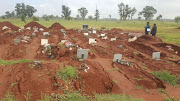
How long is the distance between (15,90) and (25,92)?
0.35 metres

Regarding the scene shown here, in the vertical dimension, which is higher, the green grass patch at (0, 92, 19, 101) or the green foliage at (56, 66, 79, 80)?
the green foliage at (56, 66, 79, 80)

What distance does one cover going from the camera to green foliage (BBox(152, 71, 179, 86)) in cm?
506

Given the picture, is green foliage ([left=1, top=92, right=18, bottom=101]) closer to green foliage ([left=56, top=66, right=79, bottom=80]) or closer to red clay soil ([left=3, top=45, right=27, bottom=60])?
green foliage ([left=56, top=66, right=79, bottom=80])

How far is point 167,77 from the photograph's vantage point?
17.3 ft

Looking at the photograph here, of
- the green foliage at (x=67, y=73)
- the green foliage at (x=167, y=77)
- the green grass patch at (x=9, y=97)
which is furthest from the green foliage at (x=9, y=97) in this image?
the green foliage at (x=167, y=77)

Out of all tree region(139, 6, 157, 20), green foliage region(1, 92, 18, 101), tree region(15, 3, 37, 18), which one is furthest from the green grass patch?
Result: tree region(139, 6, 157, 20)

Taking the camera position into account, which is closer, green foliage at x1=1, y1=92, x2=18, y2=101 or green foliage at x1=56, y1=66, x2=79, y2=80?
green foliage at x1=1, y1=92, x2=18, y2=101

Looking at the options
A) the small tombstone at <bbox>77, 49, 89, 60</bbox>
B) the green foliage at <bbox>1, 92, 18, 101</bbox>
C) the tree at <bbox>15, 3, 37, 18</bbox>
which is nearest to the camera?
the green foliage at <bbox>1, 92, 18, 101</bbox>

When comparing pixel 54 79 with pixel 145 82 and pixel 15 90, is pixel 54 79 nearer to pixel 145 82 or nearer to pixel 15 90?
pixel 15 90

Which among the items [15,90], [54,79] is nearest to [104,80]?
[54,79]

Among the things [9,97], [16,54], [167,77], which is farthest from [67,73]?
[16,54]

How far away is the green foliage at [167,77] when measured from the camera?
506 cm

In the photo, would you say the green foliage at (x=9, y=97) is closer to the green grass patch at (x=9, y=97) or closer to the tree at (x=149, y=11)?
the green grass patch at (x=9, y=97)

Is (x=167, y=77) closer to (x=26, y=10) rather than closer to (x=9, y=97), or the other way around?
(x=9, y=97)
